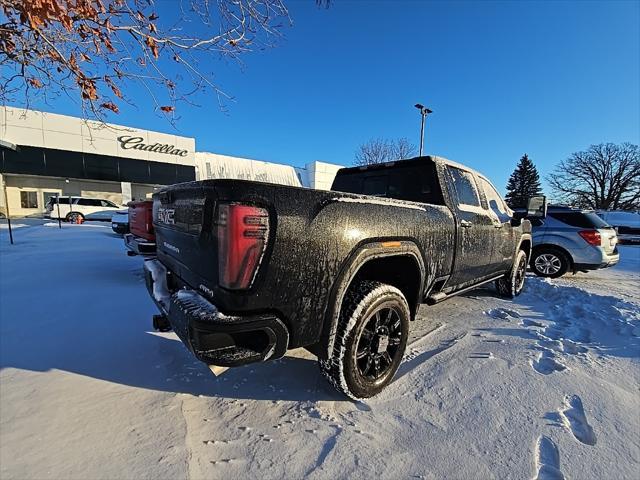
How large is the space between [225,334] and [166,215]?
1.29 m

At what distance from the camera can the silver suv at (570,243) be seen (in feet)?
23.6

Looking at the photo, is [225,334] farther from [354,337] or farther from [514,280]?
[514,280]

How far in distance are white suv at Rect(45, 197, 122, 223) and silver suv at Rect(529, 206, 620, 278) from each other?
86.7 ft

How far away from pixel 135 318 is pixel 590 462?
398cm

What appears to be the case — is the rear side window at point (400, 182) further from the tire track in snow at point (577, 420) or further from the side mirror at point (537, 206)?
the side mirror at point (537, 206)

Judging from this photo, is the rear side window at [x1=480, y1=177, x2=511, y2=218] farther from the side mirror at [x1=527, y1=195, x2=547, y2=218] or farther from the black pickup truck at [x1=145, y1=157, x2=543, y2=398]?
the black pickup truck at [x1=145, y1=157, x2=543, y2=398]

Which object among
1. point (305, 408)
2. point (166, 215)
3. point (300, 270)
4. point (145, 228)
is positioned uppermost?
point (166, 215)

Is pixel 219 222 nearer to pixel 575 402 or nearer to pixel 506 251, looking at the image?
pixel 575 402

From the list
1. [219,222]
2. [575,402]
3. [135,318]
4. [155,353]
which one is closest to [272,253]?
[219,222]

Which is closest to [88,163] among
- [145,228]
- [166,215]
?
[145,228]

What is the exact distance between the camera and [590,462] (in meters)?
1.84

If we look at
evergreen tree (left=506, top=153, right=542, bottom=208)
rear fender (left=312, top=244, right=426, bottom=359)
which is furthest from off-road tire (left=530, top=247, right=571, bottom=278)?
evergreen tree (left=506, top=153, right=542, bottom=208)

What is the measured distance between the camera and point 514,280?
5.36 meters

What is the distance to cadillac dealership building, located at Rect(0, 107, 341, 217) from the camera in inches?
1102
